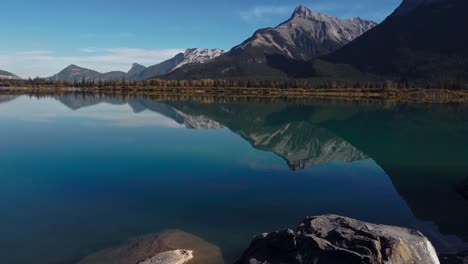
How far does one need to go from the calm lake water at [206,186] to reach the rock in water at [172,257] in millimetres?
1488

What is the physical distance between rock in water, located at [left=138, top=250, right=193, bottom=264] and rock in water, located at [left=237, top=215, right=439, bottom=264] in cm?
238

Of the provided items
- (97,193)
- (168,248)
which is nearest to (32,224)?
(97,193)

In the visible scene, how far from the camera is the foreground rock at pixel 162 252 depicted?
14406mm

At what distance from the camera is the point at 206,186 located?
25531mm

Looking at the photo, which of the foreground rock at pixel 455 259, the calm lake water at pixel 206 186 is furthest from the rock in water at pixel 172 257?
the foreground rock at pixel 455 259

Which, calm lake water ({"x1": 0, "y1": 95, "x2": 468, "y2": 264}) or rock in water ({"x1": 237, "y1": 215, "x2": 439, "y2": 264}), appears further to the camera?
calm lake water ({"x1": 0, "y1": 95, "x2": 468, "y2": 264})

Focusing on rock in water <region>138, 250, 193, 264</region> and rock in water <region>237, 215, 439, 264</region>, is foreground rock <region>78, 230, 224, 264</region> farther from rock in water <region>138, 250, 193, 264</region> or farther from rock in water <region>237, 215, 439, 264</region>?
rock in water <region>237, 215, 439, 264</region>

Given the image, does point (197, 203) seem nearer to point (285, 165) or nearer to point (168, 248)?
point (168, 248)

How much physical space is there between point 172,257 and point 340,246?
6.12 metres

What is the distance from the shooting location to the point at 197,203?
860 inches

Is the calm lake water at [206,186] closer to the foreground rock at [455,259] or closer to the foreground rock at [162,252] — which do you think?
the foreground rock at [162,252]

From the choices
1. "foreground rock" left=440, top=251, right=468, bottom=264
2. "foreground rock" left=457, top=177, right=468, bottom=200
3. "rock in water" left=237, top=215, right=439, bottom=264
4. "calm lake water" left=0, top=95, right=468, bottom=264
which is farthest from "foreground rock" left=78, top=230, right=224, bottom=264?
"foreground rock" left=457, top=177, right=468, bottom=200

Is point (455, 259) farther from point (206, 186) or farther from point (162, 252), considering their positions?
point (206, 186)

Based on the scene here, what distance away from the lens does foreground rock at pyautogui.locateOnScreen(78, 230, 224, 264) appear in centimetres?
1441
